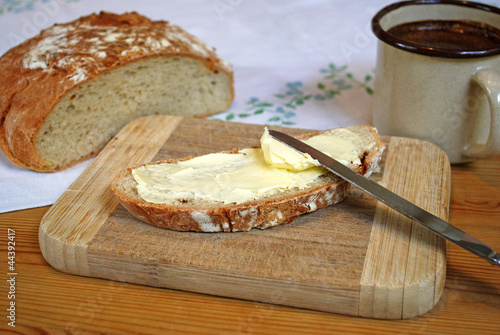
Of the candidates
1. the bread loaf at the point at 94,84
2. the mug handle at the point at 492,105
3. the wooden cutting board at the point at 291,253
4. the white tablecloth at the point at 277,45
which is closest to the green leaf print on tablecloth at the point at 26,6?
the white tablecloth at the point at 277,45

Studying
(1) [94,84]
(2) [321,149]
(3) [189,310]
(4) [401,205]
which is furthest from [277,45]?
(3) [189,310]

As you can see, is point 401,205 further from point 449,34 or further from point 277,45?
point 277,45

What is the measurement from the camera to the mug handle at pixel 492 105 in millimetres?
2422

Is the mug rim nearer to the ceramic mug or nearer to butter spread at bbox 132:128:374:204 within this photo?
the ceramic mug

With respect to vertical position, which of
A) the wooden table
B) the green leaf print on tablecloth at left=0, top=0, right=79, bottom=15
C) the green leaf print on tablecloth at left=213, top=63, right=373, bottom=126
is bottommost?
the wooden table

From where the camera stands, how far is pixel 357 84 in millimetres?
3688

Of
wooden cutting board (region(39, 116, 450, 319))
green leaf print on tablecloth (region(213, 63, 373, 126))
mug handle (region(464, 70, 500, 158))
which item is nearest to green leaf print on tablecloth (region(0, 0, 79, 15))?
green leaf print on tablecloth (region(213, 63, 373, 126))

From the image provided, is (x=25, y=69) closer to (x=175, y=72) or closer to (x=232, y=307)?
(x=175, y=72)

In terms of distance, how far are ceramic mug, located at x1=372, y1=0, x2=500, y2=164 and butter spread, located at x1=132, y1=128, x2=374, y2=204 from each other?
0.45 metres

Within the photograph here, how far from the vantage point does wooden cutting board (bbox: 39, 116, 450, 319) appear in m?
1.89

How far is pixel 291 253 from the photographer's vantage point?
2.02 meters

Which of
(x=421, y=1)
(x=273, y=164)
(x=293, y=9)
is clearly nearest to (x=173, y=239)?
(x=273, y=164)

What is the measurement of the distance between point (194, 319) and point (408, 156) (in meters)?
1.33

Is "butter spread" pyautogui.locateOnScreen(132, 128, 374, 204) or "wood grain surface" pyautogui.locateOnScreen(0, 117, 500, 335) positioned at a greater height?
"butter spread" pyautogui.locateOnScreen(132, 128, 374, 204)
